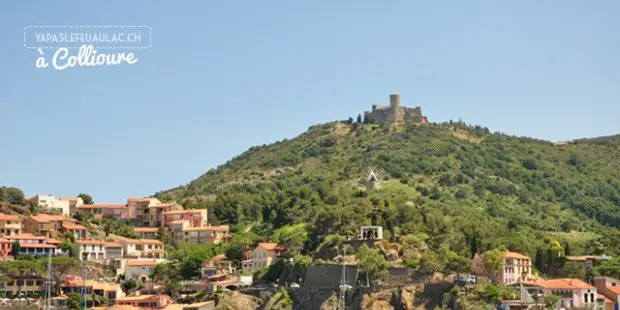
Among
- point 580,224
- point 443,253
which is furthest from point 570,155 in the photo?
point 443,253

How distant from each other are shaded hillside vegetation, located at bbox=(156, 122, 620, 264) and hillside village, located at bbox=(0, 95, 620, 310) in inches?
11.4

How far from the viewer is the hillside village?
73.4 meters

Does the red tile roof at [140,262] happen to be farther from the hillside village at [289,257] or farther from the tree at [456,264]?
the tree at [456,264]

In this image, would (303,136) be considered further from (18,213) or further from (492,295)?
(492,295)

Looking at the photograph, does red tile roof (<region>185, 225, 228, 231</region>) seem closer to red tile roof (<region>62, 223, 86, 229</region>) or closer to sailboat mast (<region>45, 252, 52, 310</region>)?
red tile roof (<region>62, 223, 86, 229</region>)

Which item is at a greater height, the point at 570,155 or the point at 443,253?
the point at 570,155

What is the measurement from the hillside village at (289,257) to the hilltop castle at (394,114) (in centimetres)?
3807

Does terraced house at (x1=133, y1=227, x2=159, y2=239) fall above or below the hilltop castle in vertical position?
below

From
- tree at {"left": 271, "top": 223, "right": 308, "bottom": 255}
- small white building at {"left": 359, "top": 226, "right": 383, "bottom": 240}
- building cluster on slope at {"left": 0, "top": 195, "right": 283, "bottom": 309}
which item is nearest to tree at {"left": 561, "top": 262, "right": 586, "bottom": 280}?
small white building at {"left": 359, "top": 226, "right": 383, "bottom": 240}

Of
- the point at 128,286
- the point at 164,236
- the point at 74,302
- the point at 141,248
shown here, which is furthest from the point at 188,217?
the point at 74,302

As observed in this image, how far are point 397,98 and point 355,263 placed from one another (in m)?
72.1

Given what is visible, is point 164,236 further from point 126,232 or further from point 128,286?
point 128,286

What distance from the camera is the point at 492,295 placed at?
70188 millimetres

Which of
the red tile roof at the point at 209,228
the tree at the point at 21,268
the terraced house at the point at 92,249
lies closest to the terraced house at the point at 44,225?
the terraced house at the point at 92,249
